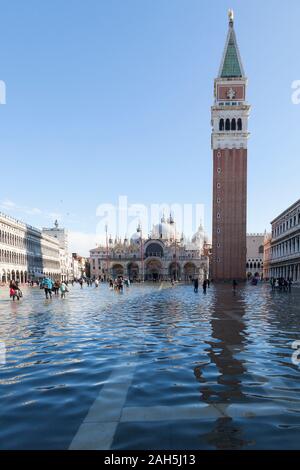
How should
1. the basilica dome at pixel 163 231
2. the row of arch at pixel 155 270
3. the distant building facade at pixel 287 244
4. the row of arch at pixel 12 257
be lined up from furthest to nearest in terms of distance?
the basilica dome at pixel 163 231 < the row of arch at pixel 155 270 < the row of arch at pixel 12 257 < the distant building facade at pixel 287 244

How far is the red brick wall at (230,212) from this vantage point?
7294 cm

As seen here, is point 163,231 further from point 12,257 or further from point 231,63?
point 12,257

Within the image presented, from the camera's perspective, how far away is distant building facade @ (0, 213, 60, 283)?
67.1m

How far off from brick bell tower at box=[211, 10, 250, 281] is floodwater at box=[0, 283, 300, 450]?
204 ft

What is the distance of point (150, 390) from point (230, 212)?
69640mm

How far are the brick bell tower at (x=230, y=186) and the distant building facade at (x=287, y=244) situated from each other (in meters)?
5.74

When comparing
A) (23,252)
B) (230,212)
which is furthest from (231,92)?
(23,252)

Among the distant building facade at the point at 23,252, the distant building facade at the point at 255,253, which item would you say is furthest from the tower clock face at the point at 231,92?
the distant building facade at the point at 255,253

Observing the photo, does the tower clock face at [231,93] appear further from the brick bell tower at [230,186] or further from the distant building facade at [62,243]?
the distant building facade at [62,243]

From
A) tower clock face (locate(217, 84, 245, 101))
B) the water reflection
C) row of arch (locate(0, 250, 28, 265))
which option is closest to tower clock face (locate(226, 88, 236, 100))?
tower clock face (locate(217, 84, 245, 101))

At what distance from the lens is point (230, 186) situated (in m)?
74.1
